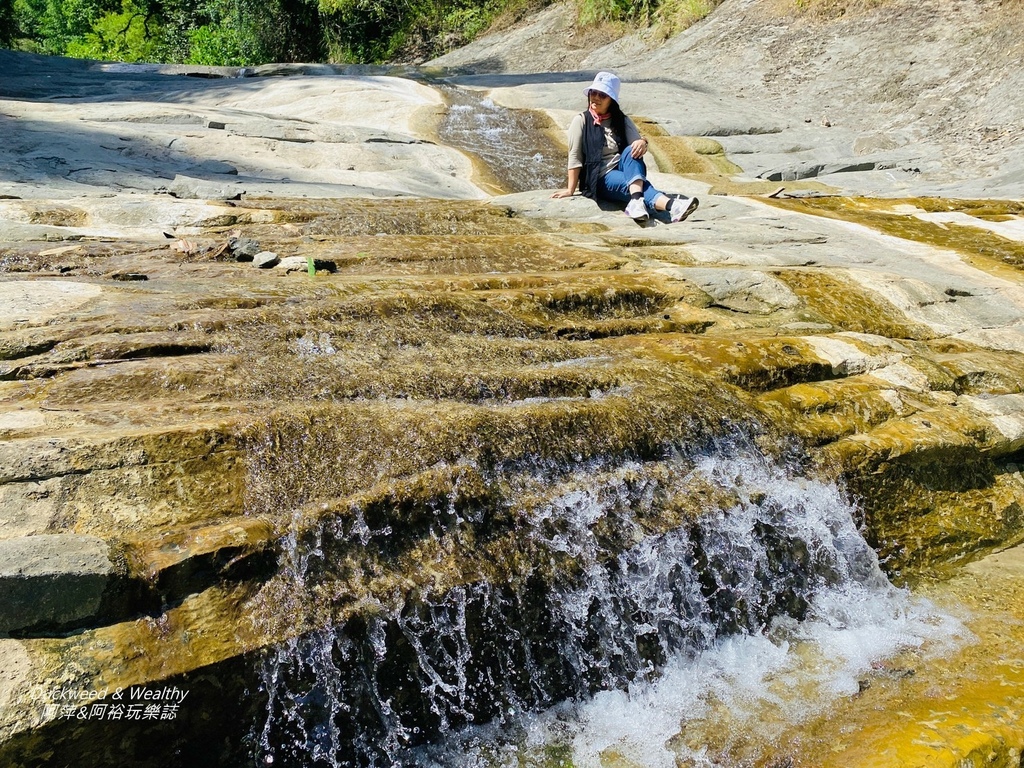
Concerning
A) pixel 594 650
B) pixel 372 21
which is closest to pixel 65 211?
pixel 594 650

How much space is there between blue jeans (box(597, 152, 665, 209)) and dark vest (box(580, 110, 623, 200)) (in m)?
0.10

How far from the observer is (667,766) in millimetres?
3568

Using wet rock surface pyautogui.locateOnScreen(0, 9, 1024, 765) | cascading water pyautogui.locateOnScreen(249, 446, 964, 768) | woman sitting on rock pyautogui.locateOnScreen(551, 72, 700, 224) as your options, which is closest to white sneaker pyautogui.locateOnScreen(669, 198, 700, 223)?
woman sitting on rock pyautogui.locateOnScreen(551, 72, 700, 224)

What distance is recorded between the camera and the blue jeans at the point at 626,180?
8.50 metres

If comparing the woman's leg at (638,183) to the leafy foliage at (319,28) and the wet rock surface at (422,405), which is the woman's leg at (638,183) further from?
the leafy foliage at (319,28)

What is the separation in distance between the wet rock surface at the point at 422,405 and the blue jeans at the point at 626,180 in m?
0.23

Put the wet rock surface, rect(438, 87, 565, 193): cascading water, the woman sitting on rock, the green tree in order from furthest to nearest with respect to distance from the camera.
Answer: the green tree, rect(438, 87, 565, 193): cascading water, the woman sitting on rock, the wet rock surface

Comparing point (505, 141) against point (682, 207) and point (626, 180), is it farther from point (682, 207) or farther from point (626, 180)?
point (682, 207)

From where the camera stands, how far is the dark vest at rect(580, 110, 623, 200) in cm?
835

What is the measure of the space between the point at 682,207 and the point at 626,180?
650 millimetres

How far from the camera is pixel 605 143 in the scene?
28.0 ft

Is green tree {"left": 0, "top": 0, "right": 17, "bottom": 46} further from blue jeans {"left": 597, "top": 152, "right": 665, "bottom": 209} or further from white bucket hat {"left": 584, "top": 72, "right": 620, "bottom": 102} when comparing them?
white bucket hat {"left": 584, "top": 72, "right": 620, "bottom": 102}

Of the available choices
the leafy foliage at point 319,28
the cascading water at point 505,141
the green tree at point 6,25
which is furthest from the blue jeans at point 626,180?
the green tree at point 6,25

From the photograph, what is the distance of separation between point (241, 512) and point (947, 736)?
10.4 ft
